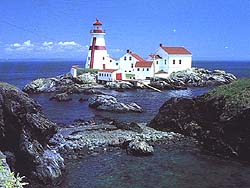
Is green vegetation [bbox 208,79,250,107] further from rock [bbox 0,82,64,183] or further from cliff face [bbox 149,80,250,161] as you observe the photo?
rock [bbox 0,82,64,183]

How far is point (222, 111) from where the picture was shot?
33344 mm

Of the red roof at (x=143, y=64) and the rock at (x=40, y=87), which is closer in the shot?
the rock at (x=40, y=87)

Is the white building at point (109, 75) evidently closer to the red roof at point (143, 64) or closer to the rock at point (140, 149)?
the red roof at point (143, 64)

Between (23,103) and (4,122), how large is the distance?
173cm

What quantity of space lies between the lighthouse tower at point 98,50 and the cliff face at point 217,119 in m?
50.9

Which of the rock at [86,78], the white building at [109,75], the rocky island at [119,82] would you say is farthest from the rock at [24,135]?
A: the white building at [109,75]

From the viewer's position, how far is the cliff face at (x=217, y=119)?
30359 mm

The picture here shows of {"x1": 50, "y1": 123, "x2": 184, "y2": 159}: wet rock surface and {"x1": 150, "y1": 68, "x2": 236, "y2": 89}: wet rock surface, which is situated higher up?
{"x1": 150, "y1": 68, "x2": 236, "y2": 89}: wet rock surface

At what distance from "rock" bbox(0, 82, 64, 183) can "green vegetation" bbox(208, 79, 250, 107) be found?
15.5 meters

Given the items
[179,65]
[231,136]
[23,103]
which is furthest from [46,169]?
[179,65]

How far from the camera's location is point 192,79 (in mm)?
88688

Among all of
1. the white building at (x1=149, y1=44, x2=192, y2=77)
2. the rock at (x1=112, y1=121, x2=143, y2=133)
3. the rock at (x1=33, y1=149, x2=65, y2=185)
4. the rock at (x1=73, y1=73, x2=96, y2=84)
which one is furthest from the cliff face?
the white building at (x1=149, y1=44, x2=192, y2=77)

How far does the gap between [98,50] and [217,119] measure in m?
58.4

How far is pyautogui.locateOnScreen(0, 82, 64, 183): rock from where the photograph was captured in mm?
23875
